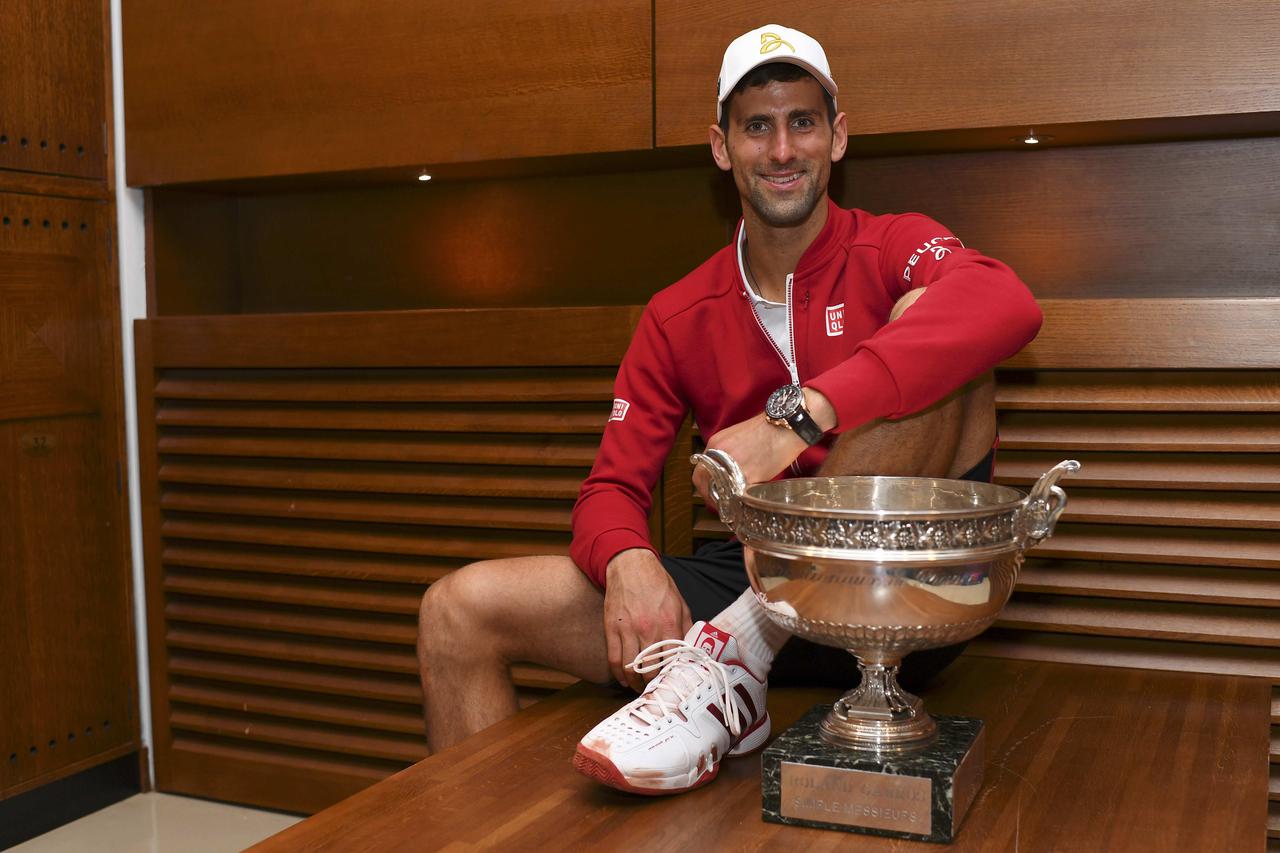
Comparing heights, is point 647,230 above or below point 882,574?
above

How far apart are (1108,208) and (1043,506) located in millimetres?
1111

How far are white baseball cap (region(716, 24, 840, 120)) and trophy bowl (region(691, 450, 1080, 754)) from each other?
0.66 metres

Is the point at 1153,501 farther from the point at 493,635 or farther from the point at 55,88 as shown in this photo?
the point at 55,88

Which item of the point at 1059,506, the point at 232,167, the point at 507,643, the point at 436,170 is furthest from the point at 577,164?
the point at 1059,506

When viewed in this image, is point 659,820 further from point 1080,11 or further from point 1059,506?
point 1080,11

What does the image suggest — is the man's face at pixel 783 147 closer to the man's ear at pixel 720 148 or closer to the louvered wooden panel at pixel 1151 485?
the man's ear at pixel 720 148

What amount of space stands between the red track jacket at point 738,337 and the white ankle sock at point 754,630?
0.22m

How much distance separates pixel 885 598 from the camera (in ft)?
3.55

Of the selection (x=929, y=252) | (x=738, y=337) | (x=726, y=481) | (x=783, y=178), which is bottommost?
(x=726, y=481)

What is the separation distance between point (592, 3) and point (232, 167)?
80 cm

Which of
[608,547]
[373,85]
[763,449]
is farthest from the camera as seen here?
[373,85]

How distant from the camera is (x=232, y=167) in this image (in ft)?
7.76

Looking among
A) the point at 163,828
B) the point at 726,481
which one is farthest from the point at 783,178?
the point at 163,828

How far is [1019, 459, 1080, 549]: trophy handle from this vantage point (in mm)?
1114
